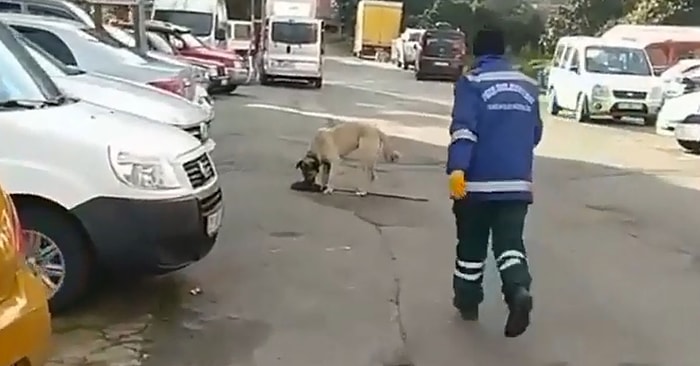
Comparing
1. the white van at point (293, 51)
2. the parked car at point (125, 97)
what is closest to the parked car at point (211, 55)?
the white van at point (293, 51)

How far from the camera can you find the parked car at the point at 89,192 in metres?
6.54

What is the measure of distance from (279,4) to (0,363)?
106ft

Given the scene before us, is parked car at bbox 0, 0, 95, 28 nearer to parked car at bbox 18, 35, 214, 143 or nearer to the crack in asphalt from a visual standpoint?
parked car at bbox 18, 35, 214, 143

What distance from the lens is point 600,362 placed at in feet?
21.4

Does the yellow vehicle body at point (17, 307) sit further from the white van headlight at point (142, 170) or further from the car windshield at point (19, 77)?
the car windshield at point (19, 77)

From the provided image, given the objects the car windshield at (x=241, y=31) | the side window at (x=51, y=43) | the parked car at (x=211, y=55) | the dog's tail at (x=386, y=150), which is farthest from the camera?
the car windshield at (x=241, y=31)

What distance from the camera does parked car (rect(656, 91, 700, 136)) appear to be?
1920 centimetres

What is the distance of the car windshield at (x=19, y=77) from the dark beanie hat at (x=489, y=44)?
2604 millimetres

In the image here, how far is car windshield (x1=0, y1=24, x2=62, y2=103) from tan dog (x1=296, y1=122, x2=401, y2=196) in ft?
16.6

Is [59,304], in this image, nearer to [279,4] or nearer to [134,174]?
[134,174]

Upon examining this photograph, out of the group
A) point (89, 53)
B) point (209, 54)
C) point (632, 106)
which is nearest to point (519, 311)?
point (89, 53)

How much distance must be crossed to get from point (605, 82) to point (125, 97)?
15883 millimetres

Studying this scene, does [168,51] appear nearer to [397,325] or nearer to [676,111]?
[676,111]

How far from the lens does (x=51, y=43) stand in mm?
11586
